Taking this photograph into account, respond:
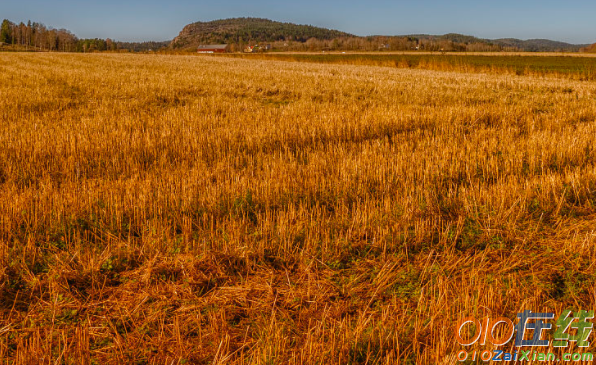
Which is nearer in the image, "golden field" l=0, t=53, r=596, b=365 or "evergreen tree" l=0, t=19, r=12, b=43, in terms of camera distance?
"golden field" l=0, t=53, r=596, b=365

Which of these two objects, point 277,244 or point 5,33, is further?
point 5,33

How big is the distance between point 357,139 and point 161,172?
12.1ft

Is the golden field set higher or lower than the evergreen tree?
lower

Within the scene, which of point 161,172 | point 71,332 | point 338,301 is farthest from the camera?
point 161,172

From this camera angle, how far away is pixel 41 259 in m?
3.13

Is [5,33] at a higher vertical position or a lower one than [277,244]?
higher

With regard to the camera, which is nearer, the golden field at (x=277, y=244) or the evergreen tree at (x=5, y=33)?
the golden field at (x=277, y=244)

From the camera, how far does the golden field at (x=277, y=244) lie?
7.76ft

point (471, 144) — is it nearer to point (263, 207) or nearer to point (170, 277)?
point (263, 207)

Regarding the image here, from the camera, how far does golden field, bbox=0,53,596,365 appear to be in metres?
2.37

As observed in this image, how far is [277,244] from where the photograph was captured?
3.39 m

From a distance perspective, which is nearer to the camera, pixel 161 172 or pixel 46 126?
pixel 161 172

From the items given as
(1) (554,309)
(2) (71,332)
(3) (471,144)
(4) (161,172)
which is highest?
(3) (471,144)

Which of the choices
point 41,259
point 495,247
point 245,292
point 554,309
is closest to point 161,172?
point 41,259
